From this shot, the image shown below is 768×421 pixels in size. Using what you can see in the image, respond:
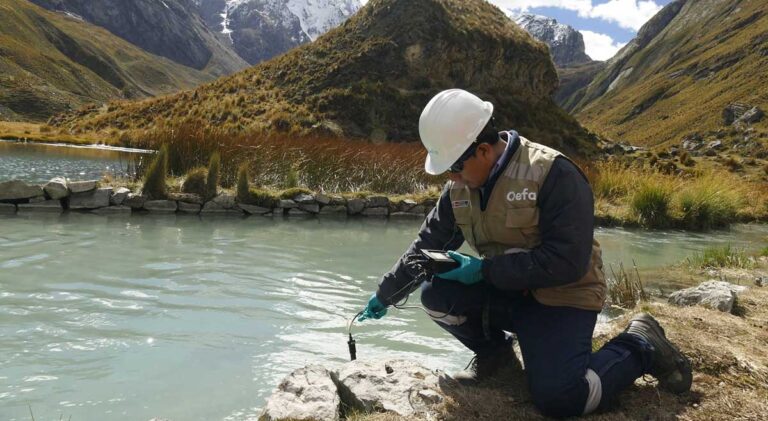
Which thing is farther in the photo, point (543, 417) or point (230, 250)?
point (230, 250)

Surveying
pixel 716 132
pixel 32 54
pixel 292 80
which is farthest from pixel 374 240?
pixel 32 54

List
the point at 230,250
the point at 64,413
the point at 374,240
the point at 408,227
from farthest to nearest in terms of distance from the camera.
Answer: the point at 408,227 < the point at 374,240 < the point at 230,250 < the point at 64,413

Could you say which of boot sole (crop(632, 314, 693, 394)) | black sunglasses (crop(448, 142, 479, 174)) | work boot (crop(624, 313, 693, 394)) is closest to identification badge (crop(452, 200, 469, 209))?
black sunglasses (crop(448, 142, 479, 174))

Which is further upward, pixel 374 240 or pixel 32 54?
pixel 32 54

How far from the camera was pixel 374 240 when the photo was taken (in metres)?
7.60

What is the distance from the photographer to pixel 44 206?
25.8 feet

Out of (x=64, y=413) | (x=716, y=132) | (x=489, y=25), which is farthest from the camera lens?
(x=716, y=132)

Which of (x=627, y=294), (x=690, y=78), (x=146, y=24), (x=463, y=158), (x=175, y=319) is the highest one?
(x=146, y=24)

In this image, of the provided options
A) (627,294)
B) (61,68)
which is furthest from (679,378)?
(61,68)

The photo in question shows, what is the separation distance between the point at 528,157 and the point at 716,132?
50.3 metres

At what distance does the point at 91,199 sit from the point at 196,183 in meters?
1.50

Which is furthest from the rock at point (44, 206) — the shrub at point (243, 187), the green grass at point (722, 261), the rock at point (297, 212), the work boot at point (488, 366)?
the green grass at point (722, 261)

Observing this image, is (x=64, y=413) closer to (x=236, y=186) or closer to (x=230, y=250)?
(x=230, y=250)

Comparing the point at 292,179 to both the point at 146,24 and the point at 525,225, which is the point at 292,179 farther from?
the point at 146,24
